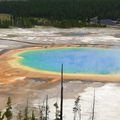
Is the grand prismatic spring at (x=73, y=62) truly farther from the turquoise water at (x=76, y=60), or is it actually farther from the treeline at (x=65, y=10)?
the treeline at (x=65, y=10)

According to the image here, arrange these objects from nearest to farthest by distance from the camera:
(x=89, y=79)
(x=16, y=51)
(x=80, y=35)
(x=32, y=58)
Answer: (x=89, y=79) < (x=32, y=58) < (x=16, y=51) < (x=80, y=35)

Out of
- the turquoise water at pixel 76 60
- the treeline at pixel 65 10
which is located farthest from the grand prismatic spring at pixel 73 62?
the treeline at pixel 65 10

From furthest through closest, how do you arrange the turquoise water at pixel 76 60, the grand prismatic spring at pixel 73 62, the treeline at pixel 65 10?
1. the treeline at pixel 65 10
2. the turquoise water at pixel 76 60
3. the grand prismatic spring at pixel 73 62

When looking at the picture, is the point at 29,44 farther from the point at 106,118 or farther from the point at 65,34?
the point at 106,118

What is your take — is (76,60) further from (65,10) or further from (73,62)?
(65,10)

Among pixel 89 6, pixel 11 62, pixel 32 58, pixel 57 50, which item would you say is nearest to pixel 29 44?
pixel 57 50

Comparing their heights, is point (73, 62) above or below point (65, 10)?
below

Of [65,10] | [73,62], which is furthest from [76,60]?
[65,10]
